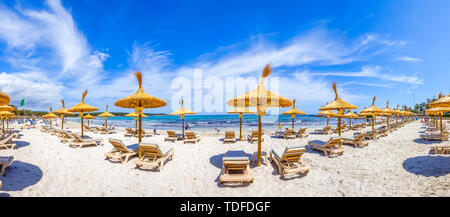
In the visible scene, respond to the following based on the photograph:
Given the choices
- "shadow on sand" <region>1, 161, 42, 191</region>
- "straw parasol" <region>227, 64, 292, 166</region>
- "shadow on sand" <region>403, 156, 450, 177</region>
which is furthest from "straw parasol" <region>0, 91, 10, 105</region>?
"shadow on sand" <region>403, 156, 450, 177</region>

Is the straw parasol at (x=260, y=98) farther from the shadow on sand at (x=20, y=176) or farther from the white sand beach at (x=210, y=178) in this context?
the shadow on sand at (x=20, y=176)

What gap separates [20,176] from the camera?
4.25m

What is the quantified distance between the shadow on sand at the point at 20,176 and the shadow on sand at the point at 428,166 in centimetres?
992

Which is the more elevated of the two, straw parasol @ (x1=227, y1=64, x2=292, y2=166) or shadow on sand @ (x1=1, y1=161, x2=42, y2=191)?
straw parasol @ (x1=227, y1=64, x2=292, y2=166)

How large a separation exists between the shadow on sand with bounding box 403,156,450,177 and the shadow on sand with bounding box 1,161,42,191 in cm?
992

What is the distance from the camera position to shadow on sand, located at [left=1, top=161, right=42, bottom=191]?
372 cm

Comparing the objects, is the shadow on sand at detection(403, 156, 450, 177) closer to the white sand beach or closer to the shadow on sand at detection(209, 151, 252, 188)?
the white sand beach

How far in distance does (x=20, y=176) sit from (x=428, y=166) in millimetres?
11374

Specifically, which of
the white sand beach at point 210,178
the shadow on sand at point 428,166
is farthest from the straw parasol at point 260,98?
the shadow on sand at point 428,166

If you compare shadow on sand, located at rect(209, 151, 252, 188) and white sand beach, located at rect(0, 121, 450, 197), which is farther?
shadow on sand, located at rect(209, 151, 252, 188)

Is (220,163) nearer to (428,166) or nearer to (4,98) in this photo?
(4,98)

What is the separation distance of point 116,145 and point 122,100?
1.67 m

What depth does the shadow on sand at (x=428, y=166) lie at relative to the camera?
4.24m
